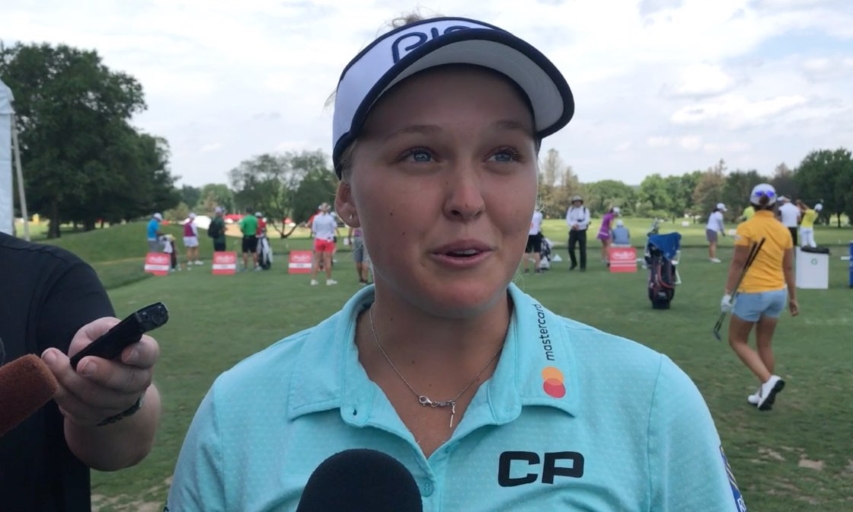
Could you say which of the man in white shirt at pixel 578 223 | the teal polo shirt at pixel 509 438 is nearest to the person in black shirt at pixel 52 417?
the teal polo shirt at pixel 509 438

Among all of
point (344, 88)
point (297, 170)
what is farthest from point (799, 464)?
point (297, 170)

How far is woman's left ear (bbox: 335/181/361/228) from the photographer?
1.78 meters

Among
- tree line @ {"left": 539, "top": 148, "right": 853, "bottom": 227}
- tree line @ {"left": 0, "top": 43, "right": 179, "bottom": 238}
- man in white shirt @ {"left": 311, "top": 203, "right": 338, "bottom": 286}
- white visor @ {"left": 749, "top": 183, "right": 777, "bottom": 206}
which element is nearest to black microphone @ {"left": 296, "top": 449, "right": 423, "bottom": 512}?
white visor @ {"left": 749, "top": 183, "right": 777, "bottom": 206}

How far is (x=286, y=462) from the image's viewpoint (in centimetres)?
158

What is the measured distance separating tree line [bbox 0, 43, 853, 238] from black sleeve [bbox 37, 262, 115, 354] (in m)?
45.8

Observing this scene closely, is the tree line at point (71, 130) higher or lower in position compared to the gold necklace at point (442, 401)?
higher

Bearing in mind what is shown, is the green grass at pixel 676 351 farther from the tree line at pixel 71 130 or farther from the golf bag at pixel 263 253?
the tree line at pixel 71 130

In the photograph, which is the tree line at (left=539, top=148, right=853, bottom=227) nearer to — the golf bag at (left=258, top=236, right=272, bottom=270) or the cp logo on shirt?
the golf bag at (left=258, top=236, right=272, bottom=270)

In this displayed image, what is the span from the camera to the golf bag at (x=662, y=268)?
12.8m

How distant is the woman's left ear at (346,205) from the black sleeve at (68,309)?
687 mm

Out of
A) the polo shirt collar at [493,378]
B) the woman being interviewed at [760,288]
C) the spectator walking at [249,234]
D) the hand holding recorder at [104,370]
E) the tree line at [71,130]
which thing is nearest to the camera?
the hand holding recorder at [104,370]

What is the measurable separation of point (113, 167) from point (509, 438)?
58.9 m

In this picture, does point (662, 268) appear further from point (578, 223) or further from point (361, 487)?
point (361, 487)

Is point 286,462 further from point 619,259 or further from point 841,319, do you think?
point 619,259
